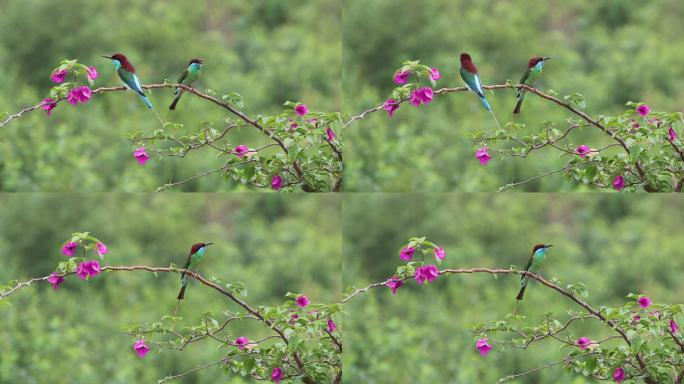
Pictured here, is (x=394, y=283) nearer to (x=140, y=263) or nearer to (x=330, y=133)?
(x=330, y=133)

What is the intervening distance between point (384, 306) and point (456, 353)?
38cm

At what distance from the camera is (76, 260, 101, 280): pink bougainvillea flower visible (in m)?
4.27

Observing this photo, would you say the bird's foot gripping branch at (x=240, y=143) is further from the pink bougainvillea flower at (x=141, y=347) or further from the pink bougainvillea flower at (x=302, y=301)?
the pink bougainvillea flower at (x=141, y=347)

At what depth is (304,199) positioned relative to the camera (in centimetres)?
485

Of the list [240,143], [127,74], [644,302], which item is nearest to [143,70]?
[127,74]

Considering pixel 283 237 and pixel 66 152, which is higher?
pixel 66 152

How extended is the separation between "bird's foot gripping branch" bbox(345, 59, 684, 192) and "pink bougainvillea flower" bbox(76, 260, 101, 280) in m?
1.22

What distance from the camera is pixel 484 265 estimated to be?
4883 millimetres

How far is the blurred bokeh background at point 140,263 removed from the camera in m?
4.79

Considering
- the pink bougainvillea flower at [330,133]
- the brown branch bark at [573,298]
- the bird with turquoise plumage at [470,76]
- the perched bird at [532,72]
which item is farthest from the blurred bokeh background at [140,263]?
the perched bird at [532,72]

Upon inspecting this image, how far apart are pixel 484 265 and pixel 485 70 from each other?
0.85m

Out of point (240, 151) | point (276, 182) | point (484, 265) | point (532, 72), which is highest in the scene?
point (532, 72)

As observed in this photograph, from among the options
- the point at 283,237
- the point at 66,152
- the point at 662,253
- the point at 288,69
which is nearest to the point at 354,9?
the point at 288,69

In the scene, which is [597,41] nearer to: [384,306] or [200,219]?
[384,306]
